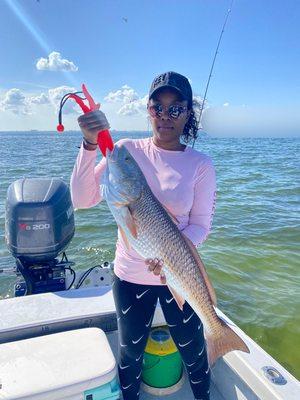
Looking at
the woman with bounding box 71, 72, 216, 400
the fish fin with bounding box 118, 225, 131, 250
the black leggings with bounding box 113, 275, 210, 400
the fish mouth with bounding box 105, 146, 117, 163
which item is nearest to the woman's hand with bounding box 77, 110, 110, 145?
the fish mouth with bounding box 105, 146, 117, 163

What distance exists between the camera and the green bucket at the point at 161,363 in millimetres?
3354

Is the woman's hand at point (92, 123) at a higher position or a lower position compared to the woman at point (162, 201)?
higher

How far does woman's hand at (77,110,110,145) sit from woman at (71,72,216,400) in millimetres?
266

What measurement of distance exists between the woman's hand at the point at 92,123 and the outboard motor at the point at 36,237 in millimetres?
1741

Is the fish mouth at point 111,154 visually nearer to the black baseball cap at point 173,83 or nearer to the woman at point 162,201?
the woman at point 162,201

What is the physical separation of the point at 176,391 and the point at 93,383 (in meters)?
1.56

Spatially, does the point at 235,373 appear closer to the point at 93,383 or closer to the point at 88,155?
the point at 93,383

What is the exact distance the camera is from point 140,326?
2926 millimetres

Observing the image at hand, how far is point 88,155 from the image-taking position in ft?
8.79

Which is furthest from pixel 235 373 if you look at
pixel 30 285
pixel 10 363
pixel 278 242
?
pixel 278 242

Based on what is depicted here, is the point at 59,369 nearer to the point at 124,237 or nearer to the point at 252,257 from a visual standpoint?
the point at 124,237

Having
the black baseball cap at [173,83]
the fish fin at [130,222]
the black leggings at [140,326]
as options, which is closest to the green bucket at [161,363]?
the black leggings at [140,326]

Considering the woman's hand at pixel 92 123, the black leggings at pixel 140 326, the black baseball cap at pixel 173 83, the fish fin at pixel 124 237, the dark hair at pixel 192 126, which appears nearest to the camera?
the woman's hand at pixel 92 123

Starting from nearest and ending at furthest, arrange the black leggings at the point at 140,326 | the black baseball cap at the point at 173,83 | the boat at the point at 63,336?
the boat at the point at 63,336 < the black baseball cap at the point at 173,83 < the black leggings at the point at 140,326
